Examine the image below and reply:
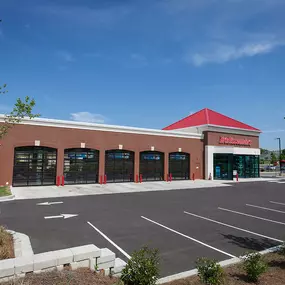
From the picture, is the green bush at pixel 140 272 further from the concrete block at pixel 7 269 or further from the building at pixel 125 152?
the building at pixel 125 152

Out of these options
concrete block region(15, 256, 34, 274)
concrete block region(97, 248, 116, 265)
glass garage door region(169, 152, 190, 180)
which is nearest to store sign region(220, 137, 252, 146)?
glass garage door region(169, 152, 190, 180)

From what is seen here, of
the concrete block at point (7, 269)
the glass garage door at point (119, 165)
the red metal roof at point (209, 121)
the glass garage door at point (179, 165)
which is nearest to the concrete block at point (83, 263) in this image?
the concrete block at point (7, 269)

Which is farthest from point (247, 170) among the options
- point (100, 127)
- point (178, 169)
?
point (100, 127)

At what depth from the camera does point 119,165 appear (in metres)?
28.2

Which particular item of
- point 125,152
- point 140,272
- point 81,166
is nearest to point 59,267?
point 140,272

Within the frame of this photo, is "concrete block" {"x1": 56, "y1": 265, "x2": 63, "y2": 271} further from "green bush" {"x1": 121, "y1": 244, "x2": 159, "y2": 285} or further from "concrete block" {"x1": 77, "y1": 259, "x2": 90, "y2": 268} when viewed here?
"green bush" {"x1": 121, "y1": 244, "x2": 159, "y2": 285}

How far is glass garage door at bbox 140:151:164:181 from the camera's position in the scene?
29.8m

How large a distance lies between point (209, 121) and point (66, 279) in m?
34.1

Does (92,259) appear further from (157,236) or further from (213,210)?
(213,210)

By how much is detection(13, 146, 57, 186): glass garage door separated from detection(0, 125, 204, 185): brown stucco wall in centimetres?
59

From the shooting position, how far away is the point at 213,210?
45.4 feet

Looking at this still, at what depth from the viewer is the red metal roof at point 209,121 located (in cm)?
3717

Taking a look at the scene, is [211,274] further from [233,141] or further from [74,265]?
[233,141]

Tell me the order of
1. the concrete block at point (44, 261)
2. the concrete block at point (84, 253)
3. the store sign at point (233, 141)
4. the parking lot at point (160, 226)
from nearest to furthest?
the concrete block at point (44, 261) < the concrete block at point (84, 253) < the parking lot at point (160, 226) < the store sign at point (233, 141)
